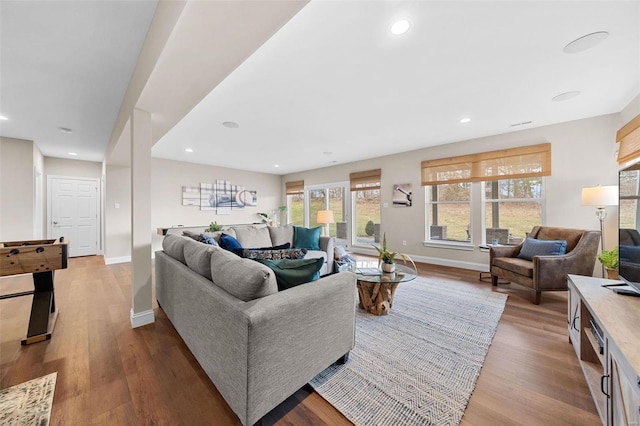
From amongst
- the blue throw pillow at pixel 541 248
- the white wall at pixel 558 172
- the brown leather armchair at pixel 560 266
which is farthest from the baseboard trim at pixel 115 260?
the blue throw pillow at pixel 541 248

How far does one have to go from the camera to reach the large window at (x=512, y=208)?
12.5 ft

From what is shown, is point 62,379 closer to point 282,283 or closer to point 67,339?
point 67,339

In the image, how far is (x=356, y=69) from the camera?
215 cm

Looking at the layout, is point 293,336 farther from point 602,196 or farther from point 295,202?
point 295,202

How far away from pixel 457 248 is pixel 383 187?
6.69ft

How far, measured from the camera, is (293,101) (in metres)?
2.77

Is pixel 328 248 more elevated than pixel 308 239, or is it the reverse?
pixel 308 239

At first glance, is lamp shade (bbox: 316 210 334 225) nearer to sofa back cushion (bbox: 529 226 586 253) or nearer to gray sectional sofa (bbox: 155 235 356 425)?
gray sectional sofa (bbox: 155 235 356 425)

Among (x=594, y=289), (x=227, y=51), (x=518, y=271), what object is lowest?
(x=518, y=271)

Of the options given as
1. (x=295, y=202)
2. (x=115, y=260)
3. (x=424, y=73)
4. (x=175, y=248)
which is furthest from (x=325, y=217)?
(x=115, y=260)

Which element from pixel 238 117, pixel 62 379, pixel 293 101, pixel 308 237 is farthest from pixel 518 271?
pixel 62 379

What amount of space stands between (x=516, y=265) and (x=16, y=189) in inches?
313

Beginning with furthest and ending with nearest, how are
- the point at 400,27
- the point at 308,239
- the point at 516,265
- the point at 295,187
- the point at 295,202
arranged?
1. the point at 295,202
2. the point at 295,187
3. the point at 308,239
4. the point at 516,265
5. the point at 400,27

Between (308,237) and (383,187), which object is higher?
(383,187)
